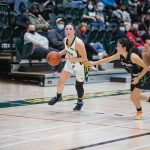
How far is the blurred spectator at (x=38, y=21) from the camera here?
1755 cm

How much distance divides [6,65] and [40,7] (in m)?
4.34

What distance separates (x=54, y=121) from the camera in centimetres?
917

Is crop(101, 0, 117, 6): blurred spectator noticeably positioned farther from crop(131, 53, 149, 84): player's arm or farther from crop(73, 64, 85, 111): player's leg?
crop(131, 53, 149, 84): player's arm

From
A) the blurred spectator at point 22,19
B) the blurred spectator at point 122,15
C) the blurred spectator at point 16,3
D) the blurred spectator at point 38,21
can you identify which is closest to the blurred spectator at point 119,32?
the blurred spectator at point 122,15

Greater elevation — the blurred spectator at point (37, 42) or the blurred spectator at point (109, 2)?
the blurred spectator at point (109, 2)

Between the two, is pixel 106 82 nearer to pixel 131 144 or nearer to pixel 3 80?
pixel 3 80

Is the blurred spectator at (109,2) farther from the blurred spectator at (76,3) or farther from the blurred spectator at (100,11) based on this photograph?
the blurred spectator at (76,3)

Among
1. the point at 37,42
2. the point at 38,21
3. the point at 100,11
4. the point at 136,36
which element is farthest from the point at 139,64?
the point at 100,11

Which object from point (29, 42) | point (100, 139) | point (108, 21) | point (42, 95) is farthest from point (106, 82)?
point (100, 139)

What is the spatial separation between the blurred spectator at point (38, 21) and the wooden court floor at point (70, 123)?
4.17 meters

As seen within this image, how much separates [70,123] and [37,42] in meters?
6.92

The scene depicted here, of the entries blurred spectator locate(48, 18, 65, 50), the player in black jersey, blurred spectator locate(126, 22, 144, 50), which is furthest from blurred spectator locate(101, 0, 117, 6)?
the player in black jersey

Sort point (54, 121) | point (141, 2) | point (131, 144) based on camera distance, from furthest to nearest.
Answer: point (141, 2) < point (54, 121) < point (131, 144)

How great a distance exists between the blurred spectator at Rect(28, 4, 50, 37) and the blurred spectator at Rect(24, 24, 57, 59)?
123cm
